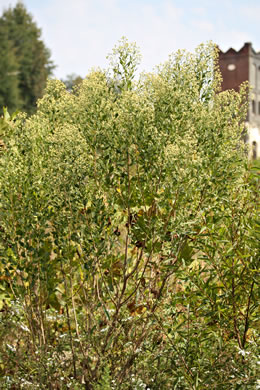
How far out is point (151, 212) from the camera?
3.11 m

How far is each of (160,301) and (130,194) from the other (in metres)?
0.66

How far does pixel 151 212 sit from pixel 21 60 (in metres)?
54.7

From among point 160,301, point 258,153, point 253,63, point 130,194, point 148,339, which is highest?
point 253,63

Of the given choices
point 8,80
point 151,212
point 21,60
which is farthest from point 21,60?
point 151,212

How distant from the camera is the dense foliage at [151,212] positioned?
2836 mm

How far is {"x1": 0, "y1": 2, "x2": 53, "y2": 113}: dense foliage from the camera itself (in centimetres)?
4750

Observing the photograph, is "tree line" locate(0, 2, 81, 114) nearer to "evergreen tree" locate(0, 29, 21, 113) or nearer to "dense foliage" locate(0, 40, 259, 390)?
"evergreen tree" locate(0, 29, 21, 113)

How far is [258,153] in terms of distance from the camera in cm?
3862

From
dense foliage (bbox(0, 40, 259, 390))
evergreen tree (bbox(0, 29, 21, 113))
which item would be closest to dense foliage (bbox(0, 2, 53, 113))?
evergreen tree (bbox(0, 29, 21, 113))

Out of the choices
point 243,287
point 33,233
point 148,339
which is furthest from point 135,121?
point 148,339

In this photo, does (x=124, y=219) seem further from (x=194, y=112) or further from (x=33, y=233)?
(x=194, y=112)

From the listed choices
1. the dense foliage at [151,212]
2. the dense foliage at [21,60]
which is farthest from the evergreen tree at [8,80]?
the dense foliage at [151,212]

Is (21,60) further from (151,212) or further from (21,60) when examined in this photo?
(151,212)

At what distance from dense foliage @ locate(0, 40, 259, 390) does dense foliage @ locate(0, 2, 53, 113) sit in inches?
1736
